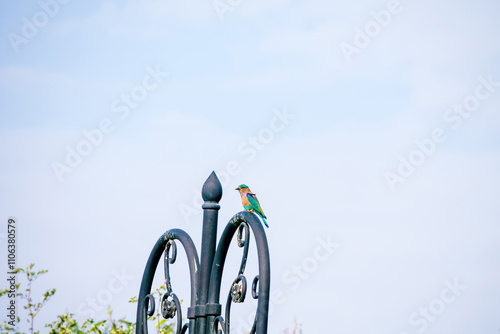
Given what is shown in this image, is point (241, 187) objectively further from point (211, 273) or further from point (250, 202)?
point (211, 273)

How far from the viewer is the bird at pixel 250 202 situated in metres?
5.13

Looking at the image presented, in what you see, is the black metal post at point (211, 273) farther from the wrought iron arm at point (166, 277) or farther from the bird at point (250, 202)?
the bird at point (250, 202)

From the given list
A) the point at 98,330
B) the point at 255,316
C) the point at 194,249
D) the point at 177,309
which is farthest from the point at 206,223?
the point at 98,330

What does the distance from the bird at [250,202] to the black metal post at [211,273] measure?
2.65ft

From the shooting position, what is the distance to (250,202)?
5.18m

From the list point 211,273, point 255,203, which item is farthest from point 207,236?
point 255,203

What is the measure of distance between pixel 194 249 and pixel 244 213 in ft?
1.54

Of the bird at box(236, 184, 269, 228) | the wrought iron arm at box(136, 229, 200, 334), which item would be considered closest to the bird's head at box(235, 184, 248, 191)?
the bird at box(236, 184, 269, 228)

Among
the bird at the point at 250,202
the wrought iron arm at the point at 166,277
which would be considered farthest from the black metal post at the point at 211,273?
the bird at the point at 250,202

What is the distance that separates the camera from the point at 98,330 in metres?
6.05

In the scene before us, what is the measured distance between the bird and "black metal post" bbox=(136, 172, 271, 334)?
0.81 metres

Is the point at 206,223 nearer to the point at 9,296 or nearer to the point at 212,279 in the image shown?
the point at 212,279

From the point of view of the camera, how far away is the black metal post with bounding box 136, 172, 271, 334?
3.65 meters

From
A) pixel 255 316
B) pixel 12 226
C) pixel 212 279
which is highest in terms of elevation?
pixel 12 226
